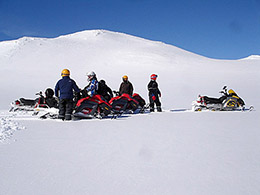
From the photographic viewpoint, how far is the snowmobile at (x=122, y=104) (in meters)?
8.90

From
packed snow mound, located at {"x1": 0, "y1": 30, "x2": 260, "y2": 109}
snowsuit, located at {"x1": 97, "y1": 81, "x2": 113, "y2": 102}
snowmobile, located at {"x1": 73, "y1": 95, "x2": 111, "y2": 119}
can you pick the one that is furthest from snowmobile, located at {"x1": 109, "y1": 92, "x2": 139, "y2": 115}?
packed snow mound, located at {"x1": 0, "y1": 30, "x2": 260, "y2": 109}

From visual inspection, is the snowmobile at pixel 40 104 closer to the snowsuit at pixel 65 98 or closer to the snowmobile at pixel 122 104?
the snowsuit at pixel 65 98

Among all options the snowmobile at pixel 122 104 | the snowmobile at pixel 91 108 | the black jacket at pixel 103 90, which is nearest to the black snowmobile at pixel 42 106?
the snowmobile at pixel 91 108

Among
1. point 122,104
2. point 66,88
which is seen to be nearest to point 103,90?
point 122,104

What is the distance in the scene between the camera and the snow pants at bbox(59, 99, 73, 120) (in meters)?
7.27

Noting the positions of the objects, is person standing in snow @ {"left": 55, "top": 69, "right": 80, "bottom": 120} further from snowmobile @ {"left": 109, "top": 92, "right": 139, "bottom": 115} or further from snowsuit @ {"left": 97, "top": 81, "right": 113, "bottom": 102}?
snowmobile @ {"left": 109, "top": 92, "right": 139, "bottom": 115}

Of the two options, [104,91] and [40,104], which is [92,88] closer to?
[104,91]

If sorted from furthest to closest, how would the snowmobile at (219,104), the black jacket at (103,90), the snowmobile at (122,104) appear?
the snowmobile at (219,104)
the black jacket at (103,90)
the snowmobile at (122,104)

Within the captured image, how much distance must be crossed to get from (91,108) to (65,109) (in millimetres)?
856

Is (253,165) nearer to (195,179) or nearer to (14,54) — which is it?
(195,179)

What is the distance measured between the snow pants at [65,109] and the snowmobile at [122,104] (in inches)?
75.5

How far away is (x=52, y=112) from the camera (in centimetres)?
761

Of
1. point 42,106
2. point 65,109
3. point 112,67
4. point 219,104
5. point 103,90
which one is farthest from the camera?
A: point 112,67

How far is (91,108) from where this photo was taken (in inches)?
305
